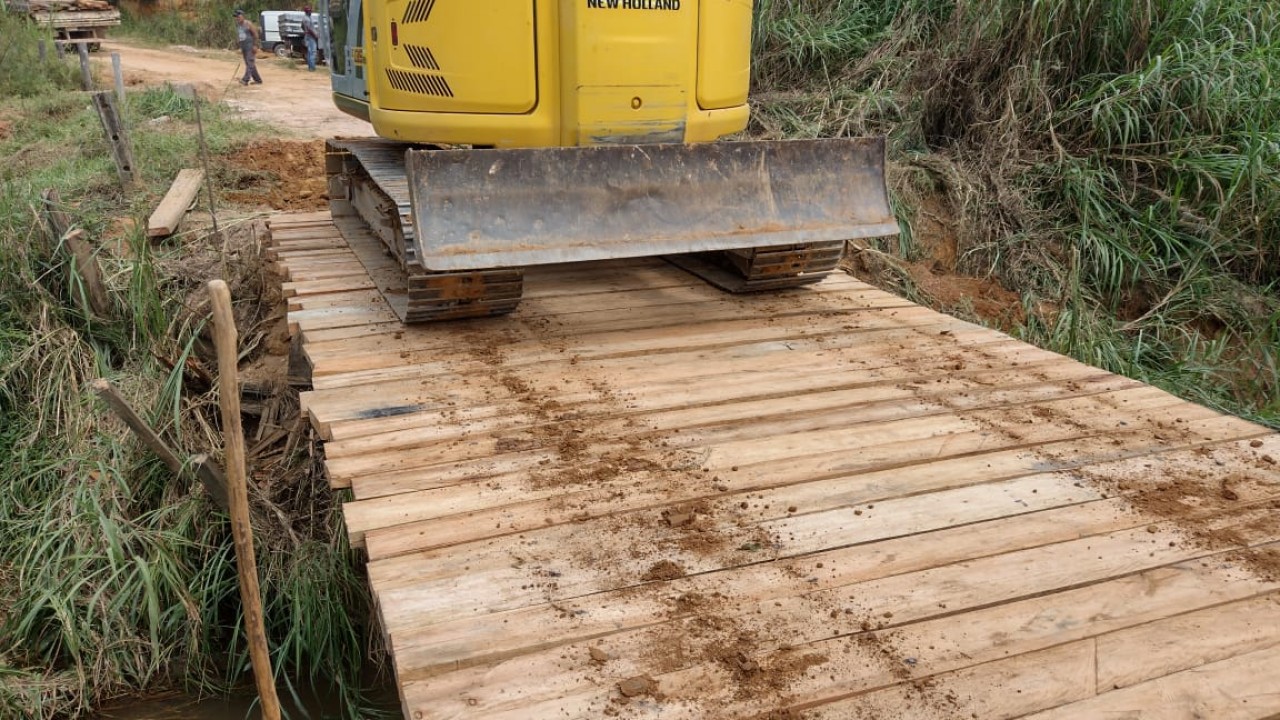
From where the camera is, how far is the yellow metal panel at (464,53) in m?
3.66

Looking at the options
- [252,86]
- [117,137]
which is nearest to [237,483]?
[117,137]

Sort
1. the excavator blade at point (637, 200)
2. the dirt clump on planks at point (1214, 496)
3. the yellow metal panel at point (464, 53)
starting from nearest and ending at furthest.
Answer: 1. the dirt clump on planks at point (1214, 496)
2. the excavator blade at point (637, 200)
3. the yellow metal panel at point (464, 53)

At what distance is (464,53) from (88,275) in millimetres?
2342

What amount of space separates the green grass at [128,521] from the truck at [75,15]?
52.1 ft

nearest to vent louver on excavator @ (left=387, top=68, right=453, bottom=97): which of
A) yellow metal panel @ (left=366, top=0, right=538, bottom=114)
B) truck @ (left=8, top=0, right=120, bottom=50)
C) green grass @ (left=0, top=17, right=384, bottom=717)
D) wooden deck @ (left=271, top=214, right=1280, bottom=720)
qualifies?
yellow metal panel @ (left=366, top=0, right=538, bottom=114)

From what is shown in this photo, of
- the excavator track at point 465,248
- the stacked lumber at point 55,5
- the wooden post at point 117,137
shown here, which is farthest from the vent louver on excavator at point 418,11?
the stacked lumber at point 55,5

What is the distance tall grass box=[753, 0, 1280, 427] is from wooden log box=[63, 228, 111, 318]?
441 centimetres

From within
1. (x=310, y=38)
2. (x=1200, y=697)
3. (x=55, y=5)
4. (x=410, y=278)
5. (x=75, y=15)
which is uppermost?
(x=410, y=278)

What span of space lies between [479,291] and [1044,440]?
2.15 meters

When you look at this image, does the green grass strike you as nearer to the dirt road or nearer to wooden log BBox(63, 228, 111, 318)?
→ wooden log BBox(63, 228, 111, 318)

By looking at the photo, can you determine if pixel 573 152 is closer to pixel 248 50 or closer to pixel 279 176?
pixel 279 176

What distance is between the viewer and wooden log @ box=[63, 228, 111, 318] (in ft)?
15.4

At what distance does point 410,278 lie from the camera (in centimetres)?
372

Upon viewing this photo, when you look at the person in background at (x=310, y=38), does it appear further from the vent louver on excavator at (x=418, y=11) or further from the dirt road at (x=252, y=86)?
the vent louver on excavator at (x=418, y=11)
